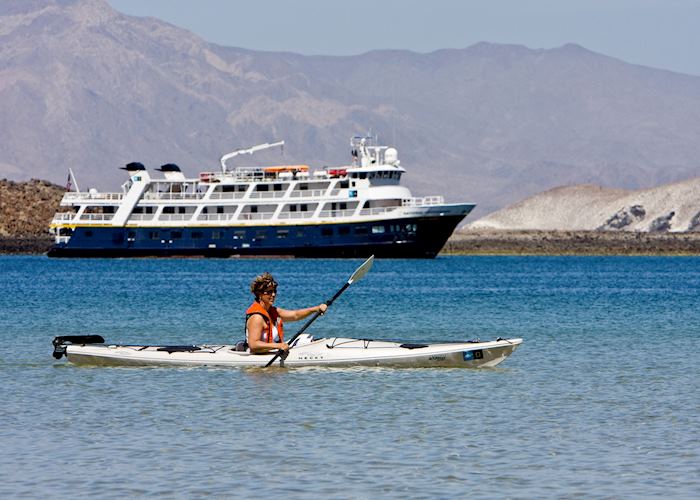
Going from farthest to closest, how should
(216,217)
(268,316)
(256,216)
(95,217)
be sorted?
1. (95,217)
2. (216,217)
3. (256,216)
4. (268,316)

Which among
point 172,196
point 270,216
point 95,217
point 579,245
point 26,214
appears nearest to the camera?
point 270,216

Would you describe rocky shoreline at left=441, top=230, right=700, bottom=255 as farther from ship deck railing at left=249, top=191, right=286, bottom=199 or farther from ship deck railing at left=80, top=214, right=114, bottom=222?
ship deck railing at left=80, top=214, right=114, bottom=222

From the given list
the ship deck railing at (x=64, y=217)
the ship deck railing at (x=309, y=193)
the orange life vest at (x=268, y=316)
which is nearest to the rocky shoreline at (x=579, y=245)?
the ship deck railing at (x=309, y=193)

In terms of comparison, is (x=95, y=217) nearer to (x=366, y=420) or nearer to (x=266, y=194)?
(x=266, y=194)

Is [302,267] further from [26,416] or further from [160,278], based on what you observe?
[26,416]

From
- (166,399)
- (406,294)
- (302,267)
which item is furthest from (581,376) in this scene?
(302,267)

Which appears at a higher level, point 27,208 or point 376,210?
point 27,208

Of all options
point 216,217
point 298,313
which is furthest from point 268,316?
point 216,217

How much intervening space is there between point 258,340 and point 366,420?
17.9 ft

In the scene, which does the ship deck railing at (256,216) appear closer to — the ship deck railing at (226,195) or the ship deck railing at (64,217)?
the ship deck railing at (226,195)

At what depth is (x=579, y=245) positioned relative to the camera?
541 ft

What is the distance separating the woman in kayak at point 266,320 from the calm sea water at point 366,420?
655 mm

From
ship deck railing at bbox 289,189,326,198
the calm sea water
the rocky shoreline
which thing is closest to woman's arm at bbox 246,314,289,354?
the calm sea water

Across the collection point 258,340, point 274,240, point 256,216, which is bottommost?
point 258,340
